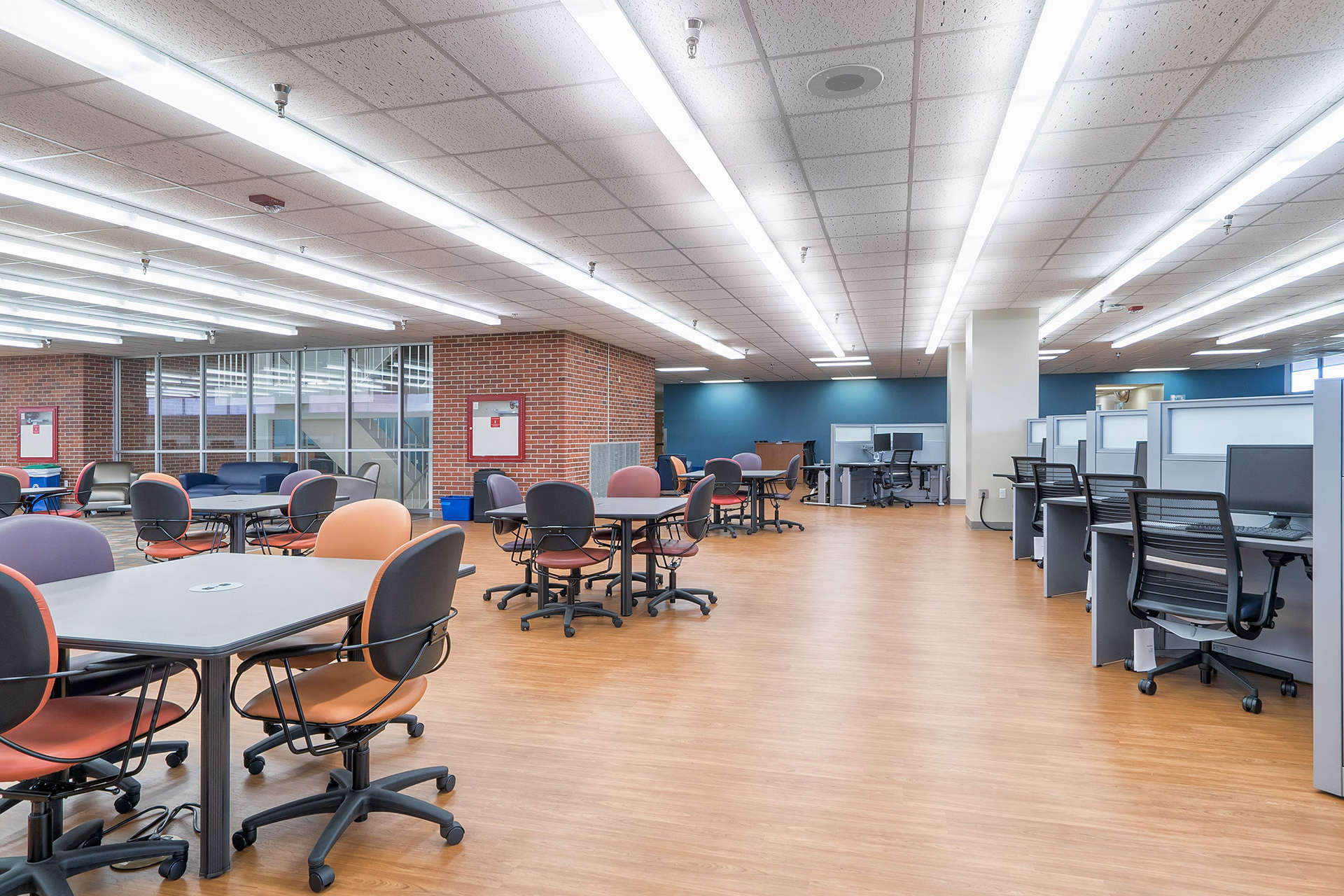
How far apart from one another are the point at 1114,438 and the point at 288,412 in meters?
11.3

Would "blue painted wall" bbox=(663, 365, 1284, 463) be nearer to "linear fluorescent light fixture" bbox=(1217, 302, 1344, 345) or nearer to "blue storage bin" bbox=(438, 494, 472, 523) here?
"linear fluorescent light fixture" bbox=(1217, 302, 1344, 345)

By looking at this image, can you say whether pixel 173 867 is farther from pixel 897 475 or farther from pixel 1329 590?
pixel 897 475

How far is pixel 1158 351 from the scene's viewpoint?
1243cm

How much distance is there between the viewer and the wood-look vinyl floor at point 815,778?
6.04 ft

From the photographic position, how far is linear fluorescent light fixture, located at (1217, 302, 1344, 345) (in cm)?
839

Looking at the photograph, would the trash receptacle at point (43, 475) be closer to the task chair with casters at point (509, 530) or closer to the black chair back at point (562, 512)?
the task chair with casters at point (509, 530)

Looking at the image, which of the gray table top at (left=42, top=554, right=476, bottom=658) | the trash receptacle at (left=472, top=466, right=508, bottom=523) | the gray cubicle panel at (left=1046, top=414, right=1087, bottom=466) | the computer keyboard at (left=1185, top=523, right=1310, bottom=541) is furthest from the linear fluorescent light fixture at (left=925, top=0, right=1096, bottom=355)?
the trash receptacle at (left=472, top=466, right=508, bottom=523)

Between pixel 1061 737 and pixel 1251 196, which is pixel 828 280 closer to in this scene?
pixel 1251 196

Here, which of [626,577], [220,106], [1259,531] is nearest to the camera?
[1259,531]

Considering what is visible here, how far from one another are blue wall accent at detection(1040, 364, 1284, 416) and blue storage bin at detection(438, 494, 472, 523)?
43.1ft

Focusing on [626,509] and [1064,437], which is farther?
[1064,437]

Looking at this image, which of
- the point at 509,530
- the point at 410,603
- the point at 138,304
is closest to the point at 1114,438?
the point at 509,530

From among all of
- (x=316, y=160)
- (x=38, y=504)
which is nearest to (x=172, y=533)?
(x=316, y=160)

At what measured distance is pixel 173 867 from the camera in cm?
183
